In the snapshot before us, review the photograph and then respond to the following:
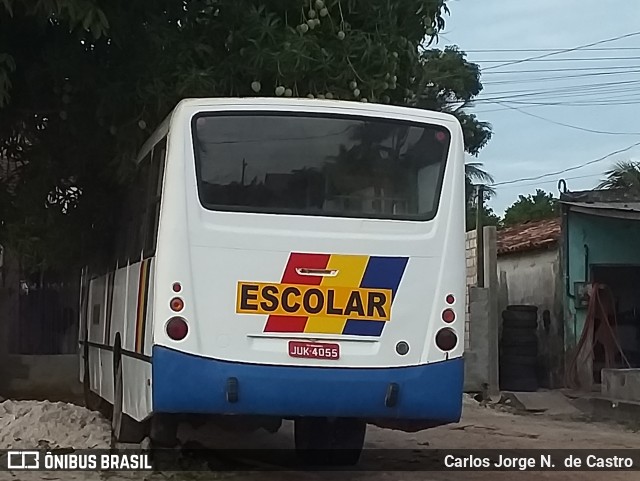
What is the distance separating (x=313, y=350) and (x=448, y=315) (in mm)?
1028

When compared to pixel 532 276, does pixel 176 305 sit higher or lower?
lower

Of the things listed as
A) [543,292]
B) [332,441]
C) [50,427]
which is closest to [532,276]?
[543,292]

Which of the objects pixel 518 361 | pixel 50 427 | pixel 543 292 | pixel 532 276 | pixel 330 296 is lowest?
pixel 50 427

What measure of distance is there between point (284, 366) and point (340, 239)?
97 cm

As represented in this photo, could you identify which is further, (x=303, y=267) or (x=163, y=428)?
(x=163, y=428)

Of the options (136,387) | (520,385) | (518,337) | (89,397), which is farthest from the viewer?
(518,337)

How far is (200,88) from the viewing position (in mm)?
9000

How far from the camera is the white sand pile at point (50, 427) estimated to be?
32.0 feet

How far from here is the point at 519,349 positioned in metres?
17.7

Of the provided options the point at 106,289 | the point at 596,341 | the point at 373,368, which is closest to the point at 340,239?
the point at 373,368

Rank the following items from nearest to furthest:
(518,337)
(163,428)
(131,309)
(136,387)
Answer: (163,428), (136,387), (131,309), (518,337)

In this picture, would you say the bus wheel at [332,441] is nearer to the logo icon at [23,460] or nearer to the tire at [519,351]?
the logo icon at [23,460]

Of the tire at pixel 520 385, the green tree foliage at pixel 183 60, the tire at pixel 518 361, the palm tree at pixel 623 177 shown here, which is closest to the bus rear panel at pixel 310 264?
the green tree foliage at pixel 183 60

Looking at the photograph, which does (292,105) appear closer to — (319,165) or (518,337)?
(319,165)
